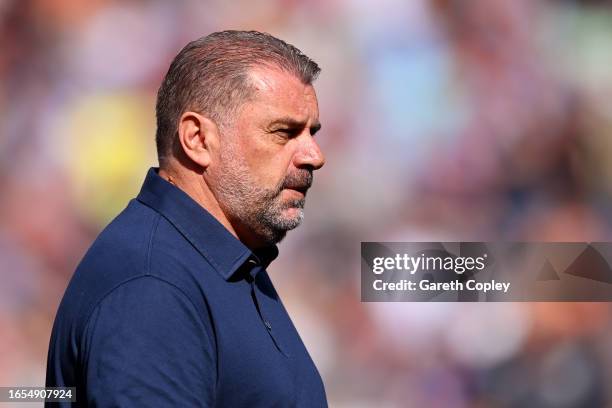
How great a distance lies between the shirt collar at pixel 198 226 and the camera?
61.7 inches

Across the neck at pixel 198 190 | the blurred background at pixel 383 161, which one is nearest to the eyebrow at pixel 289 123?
the neck at pixel 198 190

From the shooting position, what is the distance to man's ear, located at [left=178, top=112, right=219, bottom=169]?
64.9 inches

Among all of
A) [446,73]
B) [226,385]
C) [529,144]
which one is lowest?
[226,385]

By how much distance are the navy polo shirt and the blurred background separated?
1.45 metres

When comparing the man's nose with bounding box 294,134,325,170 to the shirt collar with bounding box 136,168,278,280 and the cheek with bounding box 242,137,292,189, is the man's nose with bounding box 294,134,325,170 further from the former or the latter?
the shirt collar with bounding box 136,168,278,280

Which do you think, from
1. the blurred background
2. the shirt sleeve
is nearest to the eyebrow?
the shirt sleeve

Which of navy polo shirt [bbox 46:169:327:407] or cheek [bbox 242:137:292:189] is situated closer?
navy polo shirt [bbox 46:169:327:407]

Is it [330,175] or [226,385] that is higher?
[330,175]

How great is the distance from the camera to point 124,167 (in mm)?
3133

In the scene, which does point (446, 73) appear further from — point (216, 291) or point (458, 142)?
point (216, 291)

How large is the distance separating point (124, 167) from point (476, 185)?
108cm

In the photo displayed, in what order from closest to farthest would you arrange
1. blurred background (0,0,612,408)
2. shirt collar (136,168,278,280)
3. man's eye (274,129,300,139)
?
shirt collar (136,168,278,280) → man's eye (274,129,300,139) → blurred background (0,0,612,408)

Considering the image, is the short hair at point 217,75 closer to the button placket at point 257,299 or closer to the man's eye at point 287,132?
the man's eye at point 287,132

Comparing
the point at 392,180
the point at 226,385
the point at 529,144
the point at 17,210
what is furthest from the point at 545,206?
the point at 226,385
